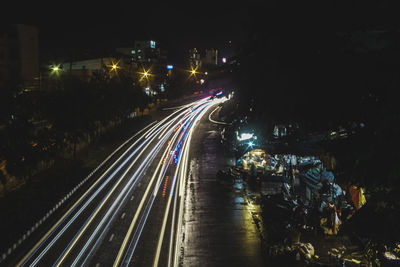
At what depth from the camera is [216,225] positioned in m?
16.0

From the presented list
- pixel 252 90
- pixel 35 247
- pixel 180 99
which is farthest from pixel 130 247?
pixel 180 99

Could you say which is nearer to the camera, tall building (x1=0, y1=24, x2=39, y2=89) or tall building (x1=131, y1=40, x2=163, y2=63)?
tall building (x1=0, y1=24, x2=39, y2=89)

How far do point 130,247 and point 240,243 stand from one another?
441 centimetres

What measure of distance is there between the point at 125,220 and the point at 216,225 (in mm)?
4381

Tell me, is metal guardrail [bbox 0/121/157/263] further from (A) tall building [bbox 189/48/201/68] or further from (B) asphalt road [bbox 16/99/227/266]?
(A) tall building [bbox 189/48/201/68]

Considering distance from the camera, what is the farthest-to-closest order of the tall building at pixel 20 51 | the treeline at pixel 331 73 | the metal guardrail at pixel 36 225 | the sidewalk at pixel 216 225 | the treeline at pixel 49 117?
the tall building at pixel 20 51 → the treeline at pixel 49 117 → the metal guardrail at pixel 36 225 → the sidewalk at pixel 216 225 → the treeline at pixel 331 73

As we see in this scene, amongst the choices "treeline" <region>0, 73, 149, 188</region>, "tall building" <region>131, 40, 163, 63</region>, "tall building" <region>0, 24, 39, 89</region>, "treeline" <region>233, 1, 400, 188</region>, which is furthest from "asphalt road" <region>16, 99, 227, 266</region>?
"tall building" <region>131, 40, 163, 63</region>

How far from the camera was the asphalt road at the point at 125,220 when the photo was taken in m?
12.8

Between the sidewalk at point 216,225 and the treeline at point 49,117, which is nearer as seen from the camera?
the sidewalk at point 216,225

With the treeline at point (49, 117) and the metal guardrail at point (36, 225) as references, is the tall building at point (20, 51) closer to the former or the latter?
the treeline at point (49, 117)

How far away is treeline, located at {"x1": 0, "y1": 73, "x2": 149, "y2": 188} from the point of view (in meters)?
19.8

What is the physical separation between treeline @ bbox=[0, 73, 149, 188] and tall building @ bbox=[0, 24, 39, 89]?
12.2m

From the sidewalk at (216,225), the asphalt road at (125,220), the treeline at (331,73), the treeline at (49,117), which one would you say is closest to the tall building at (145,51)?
the treeline at (49,117)

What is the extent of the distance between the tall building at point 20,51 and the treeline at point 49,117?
12.2 meters
